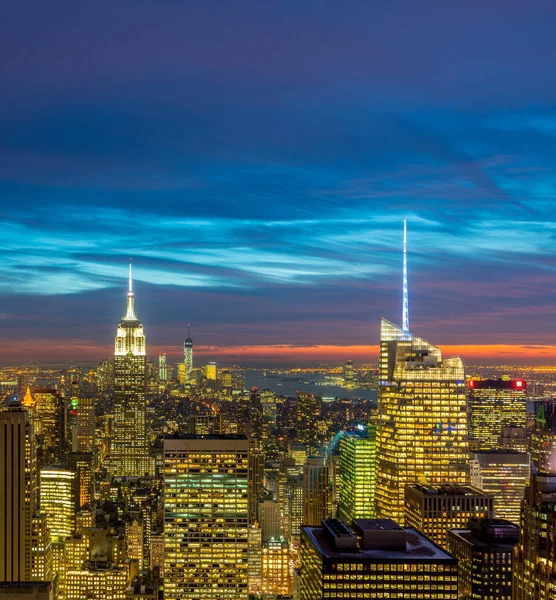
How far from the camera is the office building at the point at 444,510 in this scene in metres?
60.8

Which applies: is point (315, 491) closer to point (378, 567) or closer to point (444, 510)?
point (444, 510)

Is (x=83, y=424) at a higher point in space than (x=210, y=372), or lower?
lower

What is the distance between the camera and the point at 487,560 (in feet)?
155

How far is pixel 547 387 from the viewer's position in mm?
83438

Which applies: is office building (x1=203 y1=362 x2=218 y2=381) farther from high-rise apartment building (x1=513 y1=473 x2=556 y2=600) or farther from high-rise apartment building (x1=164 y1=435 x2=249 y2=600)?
high-rise apartment building (x1=513 y1=473 x2=556 y2=600)

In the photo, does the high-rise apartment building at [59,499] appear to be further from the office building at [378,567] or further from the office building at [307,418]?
the office building at [378,567]

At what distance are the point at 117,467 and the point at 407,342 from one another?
51.0 metres

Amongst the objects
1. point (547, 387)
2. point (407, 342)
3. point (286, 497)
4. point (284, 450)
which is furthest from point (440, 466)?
point (284, 450)

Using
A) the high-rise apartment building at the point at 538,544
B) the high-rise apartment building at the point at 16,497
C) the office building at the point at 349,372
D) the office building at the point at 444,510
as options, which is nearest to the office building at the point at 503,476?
the office building at the point at 444,510

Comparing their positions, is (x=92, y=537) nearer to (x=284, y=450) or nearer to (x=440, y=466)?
(x=440, y=466)

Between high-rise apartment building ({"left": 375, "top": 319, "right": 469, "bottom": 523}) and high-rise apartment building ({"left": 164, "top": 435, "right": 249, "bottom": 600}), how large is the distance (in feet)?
50.8

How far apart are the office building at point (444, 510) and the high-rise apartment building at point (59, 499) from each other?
3170 centimetres

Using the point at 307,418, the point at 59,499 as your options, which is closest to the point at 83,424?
the point at 307,418

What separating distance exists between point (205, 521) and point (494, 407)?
49.9 meters
